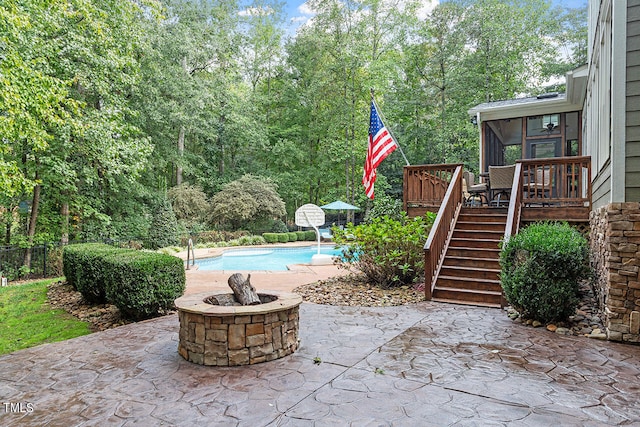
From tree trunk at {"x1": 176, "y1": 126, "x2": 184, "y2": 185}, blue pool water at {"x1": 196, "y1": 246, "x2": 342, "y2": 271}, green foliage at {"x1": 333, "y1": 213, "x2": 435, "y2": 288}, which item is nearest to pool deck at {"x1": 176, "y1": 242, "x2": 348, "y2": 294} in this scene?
green foliage at {"x1": 333, "y1": 213, "x2": 435, "y2": 288}

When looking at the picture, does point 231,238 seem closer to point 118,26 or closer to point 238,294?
point 118,26

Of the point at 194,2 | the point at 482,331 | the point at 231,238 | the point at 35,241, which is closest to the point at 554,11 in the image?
the point at 194,2

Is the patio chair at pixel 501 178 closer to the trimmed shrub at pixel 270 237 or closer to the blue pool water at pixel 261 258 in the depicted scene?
the blue pool water at pixel 261 258

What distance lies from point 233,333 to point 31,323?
14.0 feet

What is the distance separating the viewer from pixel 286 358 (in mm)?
3676

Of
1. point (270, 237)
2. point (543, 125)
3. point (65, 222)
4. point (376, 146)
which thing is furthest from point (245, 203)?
point (543, 125)

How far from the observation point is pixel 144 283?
17.0ft

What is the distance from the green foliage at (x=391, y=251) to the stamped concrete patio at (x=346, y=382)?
8.54 feet

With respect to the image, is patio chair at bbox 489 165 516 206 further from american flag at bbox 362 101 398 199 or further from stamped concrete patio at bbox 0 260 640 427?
stamped concrete patio at bbox 0 260 640 427

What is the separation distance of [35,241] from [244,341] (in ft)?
36.2

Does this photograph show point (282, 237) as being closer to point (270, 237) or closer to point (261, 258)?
point (270, 237)

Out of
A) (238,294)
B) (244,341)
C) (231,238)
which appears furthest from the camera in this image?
(231,238)

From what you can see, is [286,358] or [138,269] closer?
[286,358]

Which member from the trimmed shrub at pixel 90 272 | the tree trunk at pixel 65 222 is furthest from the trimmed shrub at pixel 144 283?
the tree trunk at pixel 65 222
